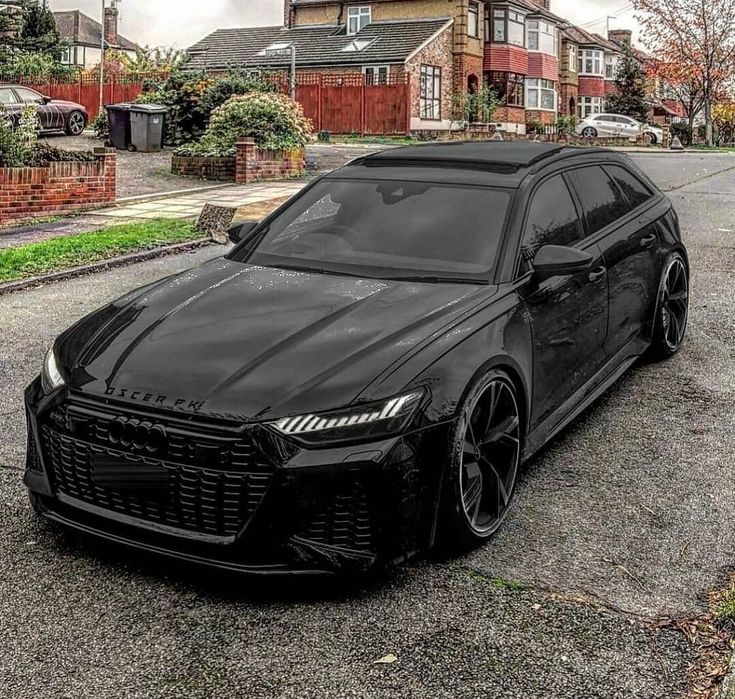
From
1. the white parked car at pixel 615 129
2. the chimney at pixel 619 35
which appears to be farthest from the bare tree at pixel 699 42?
the chimney at pixel 619 35

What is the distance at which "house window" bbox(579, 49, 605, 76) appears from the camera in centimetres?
6606

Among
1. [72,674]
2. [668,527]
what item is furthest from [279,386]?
[668,527]

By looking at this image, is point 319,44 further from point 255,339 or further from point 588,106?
point 255,339

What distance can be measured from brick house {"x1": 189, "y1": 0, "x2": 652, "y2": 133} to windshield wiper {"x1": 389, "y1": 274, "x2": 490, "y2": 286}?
127 feet

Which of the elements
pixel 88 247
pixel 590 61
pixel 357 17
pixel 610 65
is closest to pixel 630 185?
pixel 88 247

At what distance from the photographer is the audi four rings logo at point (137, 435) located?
343 cm

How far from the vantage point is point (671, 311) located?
664cm

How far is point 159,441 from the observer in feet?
11.2

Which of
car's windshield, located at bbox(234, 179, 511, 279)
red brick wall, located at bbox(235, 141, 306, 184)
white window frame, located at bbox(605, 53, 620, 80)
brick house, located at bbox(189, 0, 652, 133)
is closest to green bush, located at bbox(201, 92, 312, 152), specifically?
red brick wall, located at bbox(235, 141, 306, 184)

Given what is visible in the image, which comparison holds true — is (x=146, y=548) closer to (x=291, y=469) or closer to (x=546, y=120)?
(x=291, y=469)

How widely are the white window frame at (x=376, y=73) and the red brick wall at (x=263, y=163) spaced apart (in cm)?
2786

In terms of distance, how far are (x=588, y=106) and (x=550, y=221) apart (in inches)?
2590

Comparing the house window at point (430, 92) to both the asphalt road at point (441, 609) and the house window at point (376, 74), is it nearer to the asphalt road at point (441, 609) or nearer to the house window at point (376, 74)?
the house window at point (376, 74)

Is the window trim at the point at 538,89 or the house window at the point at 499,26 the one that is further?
the window trim at the point at 538,89
